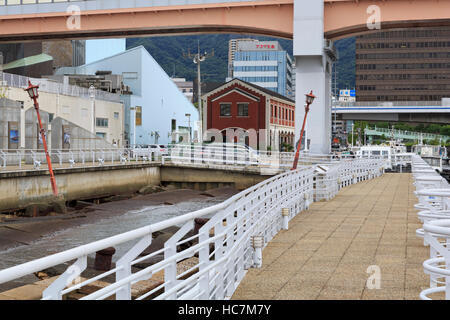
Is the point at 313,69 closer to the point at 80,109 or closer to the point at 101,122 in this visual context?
the point at 80,109

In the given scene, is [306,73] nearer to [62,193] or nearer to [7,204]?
[62,193]

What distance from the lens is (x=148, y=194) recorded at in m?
35.1

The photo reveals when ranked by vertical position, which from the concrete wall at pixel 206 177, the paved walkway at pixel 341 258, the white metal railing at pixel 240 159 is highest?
the white metal railing at pixel 240 159

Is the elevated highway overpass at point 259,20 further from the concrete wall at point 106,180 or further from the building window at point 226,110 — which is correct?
the building window at point 226,110

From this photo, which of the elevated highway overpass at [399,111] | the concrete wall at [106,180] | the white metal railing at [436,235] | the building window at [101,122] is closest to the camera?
the white metal railing at [436,235]

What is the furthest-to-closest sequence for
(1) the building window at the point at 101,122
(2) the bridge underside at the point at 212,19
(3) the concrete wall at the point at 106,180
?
1. (1) the building window at the point at 101,122
2. (2) the bridge underside at the point at 212,19
3. (3) the concrete wall at the point at 106,180

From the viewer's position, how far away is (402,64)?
162m

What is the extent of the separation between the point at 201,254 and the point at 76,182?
2473 cm

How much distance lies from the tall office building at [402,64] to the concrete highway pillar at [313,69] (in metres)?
127

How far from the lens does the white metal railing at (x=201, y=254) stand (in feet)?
11.9

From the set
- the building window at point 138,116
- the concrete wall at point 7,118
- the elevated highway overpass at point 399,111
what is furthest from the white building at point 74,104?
the elevated highway overpass at point 399,111

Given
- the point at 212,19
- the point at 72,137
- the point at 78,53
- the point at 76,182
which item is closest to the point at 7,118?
the point at 76,182

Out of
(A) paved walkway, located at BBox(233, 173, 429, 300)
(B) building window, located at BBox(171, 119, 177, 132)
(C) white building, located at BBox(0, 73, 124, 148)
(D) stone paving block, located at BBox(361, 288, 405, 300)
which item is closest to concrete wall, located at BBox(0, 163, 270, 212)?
(C) white building, located at BBox(0, 73, 124, 148)

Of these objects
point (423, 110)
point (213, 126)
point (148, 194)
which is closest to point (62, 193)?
point (148, 194)
